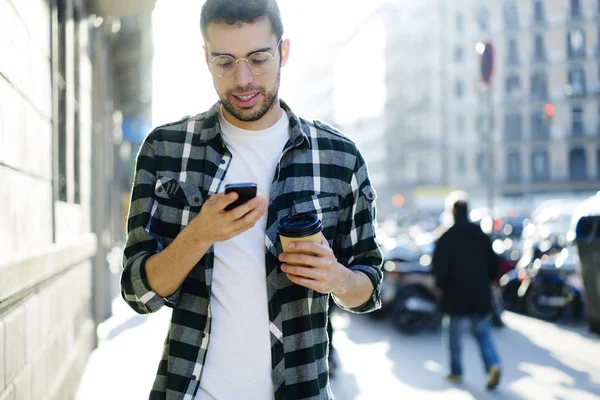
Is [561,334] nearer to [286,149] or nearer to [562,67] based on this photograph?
[286,149]

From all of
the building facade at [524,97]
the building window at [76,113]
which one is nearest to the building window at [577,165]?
the building facade at [524,97]

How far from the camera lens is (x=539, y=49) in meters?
65.1

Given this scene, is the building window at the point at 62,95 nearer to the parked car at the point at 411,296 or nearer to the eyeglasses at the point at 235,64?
the eyeglasses at the point at 235,64

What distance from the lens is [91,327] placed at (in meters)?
8.70

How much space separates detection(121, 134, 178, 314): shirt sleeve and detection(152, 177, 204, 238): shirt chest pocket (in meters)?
0.03

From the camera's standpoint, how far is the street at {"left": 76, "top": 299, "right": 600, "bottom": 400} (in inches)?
291

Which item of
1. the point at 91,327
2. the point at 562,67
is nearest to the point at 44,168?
the point at 91,327

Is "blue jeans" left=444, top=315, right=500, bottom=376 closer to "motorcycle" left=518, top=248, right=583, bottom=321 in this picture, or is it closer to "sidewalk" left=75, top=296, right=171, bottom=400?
"sidewalk" left=75, top=296, right=171, bottom=400

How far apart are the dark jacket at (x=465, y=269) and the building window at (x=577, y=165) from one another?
59.8m

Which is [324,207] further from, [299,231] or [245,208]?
[245,208]

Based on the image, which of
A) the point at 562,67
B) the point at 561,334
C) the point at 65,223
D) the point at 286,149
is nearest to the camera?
the point at 286,149

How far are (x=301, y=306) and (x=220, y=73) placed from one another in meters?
0.73

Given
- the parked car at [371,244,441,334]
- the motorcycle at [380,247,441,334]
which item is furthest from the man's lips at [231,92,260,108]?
the motorcycle at [380,247,441,334]

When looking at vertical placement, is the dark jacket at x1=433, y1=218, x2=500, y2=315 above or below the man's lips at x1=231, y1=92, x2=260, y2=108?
below
